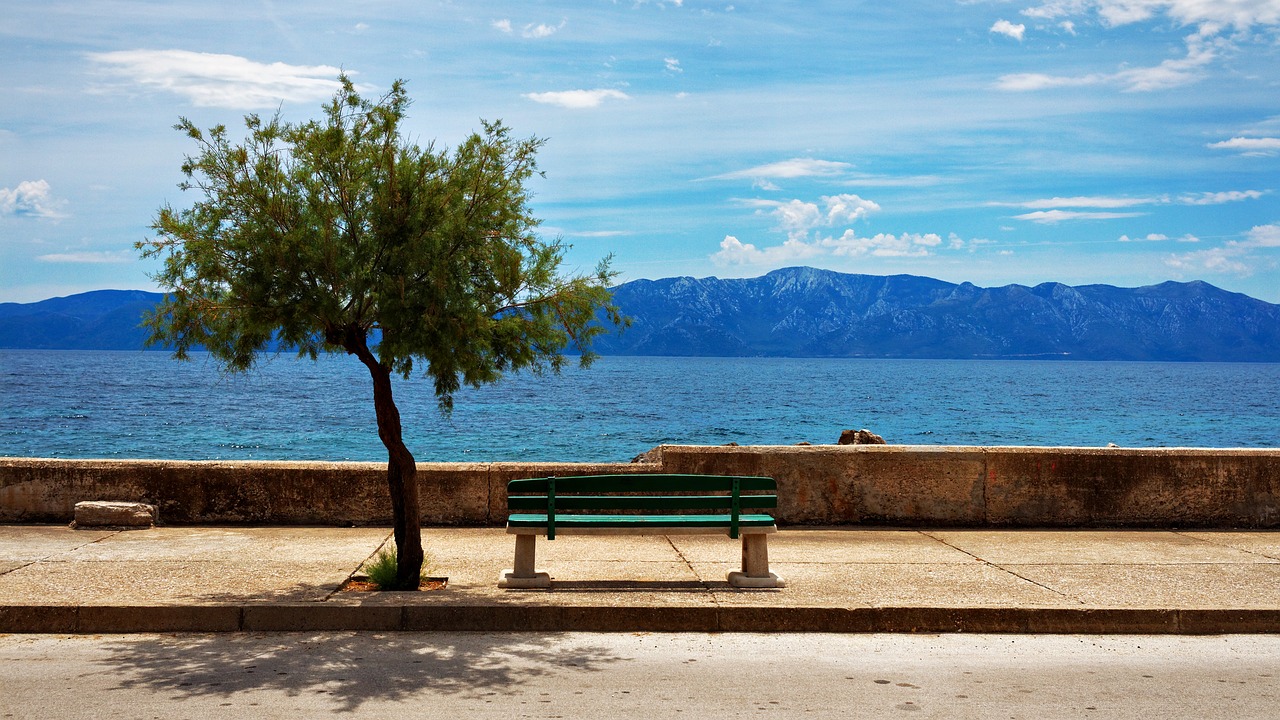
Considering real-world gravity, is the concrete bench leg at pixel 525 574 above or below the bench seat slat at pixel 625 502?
below

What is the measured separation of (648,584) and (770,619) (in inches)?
44.0

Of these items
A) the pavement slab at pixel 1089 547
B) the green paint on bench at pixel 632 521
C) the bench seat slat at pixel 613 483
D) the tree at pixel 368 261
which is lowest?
the pavement slab at pixel 1089 547

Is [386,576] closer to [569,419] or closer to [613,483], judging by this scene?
[613,483]

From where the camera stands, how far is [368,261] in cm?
741

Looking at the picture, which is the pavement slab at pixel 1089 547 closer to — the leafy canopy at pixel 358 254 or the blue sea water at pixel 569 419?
the leafy canopy at pixel 358 254

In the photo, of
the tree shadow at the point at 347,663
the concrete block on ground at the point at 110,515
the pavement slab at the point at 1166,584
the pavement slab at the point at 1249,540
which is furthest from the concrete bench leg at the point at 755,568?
the concrete block on ground at the point at 110,515

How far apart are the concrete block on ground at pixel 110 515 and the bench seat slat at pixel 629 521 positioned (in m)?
4.27

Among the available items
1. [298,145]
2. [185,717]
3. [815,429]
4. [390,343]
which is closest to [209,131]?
[298,145]

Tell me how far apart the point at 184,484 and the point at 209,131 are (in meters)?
4.23

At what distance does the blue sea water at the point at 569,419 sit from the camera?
189ft

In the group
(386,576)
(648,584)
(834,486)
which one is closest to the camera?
(386,576)

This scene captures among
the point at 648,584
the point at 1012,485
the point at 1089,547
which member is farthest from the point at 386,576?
the point at 1012,485

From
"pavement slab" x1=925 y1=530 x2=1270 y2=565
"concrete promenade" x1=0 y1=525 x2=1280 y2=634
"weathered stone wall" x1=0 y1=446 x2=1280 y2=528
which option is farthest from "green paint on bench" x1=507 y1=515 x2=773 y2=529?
"weathered stone wall" x1=0 y1=446 x2=1280 y2=528

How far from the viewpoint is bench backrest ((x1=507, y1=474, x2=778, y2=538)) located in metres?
7.85
